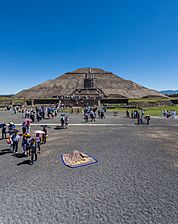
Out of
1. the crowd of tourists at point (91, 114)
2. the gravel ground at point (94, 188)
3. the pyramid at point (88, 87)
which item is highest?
the pyramid at point (88, 87)

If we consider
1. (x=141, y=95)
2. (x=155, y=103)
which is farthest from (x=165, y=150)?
(x=141, y=95)

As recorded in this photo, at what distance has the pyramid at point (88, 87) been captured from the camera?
71.4 m

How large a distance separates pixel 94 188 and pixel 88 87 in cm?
7256

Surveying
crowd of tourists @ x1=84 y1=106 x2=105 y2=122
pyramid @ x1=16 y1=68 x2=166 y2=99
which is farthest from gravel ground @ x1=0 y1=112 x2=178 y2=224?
pyramid @ x1=16 y1=68 x2=166 y2=99

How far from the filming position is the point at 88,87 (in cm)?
7806

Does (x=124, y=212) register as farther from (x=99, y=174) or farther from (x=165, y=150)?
(x=165, y=150)

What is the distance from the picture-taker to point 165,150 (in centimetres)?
1093

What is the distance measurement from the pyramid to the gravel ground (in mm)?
57859

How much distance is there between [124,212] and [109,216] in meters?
0.45

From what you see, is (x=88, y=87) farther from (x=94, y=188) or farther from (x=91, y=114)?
(x=94, y=188)

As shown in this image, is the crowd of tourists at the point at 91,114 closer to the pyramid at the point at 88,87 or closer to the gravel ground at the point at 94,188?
the gravel ground at the point at 94,188

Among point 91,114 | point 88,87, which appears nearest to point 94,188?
point 91,114

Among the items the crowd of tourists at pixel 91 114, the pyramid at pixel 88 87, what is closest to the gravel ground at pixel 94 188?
the crowd of tourists at pixel 91 114

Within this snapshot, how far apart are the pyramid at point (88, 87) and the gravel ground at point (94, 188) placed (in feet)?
190
